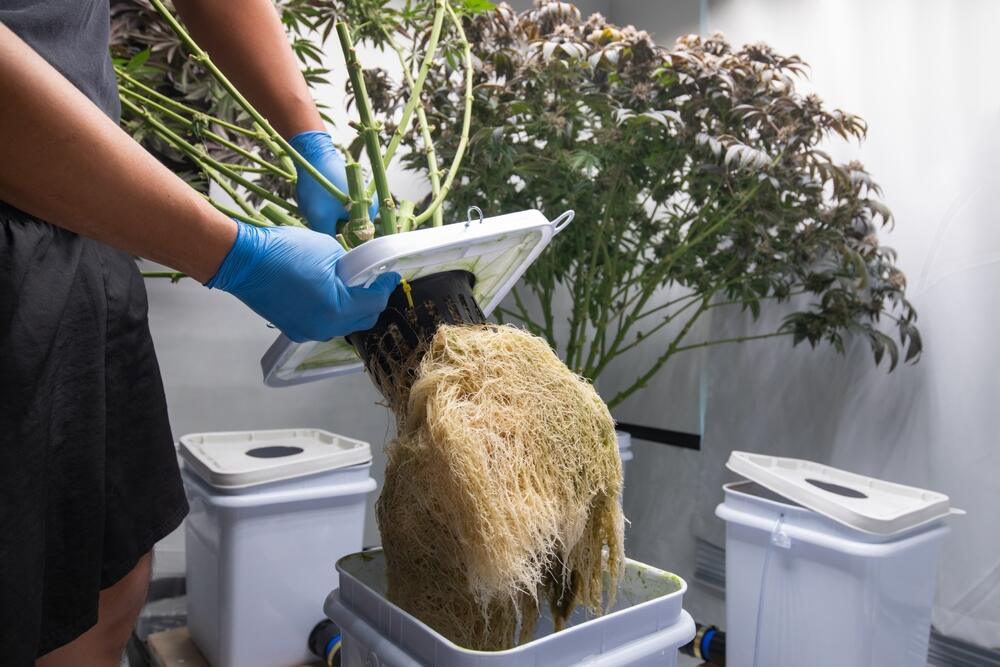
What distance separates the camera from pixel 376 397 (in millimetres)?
2299

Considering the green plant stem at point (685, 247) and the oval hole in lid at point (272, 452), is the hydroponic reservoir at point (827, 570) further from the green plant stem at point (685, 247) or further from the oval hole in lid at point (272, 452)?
the oval hole in lid at point (272, 452)

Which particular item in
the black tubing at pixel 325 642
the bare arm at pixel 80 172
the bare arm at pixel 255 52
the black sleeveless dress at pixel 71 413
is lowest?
the black tubing at pixel 325 642

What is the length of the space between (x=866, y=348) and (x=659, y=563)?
0.98 meters

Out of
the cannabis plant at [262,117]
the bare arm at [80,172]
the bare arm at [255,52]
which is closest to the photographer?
the bare arm at [80,172]

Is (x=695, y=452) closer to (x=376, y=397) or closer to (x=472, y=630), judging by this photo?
(x=376, y=397)

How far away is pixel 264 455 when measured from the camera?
1478mm

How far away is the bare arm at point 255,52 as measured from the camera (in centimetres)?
99

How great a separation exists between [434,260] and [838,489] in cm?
107

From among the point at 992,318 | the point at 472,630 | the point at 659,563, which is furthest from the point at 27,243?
the point at 659,563

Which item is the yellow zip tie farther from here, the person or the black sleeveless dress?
the black sleeveless dress

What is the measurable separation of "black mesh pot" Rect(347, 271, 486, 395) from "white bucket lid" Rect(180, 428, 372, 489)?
664 mm

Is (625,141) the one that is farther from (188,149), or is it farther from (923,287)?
(188,149)

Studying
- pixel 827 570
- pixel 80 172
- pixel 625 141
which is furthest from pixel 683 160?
pixel 80 172

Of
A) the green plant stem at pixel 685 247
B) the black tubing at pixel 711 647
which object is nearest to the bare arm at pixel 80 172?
the green plant stem at pixel 685 247
